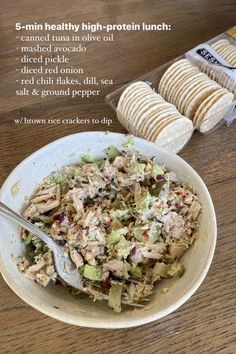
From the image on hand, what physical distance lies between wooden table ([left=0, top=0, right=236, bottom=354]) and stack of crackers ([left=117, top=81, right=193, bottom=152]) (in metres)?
0.04

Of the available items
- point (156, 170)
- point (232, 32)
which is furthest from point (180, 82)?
point (156, 170)

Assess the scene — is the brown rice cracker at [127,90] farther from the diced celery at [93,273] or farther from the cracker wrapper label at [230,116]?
the diced celery at [93,273]

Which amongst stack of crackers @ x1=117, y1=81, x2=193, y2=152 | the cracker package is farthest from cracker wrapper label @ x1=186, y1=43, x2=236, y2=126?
stack of crackers @ x1=117, y1=81, x2=193, y2=152

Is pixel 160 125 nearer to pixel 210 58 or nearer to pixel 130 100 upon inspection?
pixel 130 100

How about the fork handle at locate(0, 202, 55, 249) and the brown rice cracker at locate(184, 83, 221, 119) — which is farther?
the brown rice cracker at locate(184, 83, 221, 119)

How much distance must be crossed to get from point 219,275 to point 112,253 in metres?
0.21

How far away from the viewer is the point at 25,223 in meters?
0.79

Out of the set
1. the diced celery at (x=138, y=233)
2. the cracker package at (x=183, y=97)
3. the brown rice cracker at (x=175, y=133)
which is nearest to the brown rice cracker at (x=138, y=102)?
the cracker package at (x=183, y=97)

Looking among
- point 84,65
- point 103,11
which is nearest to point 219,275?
point 84,65

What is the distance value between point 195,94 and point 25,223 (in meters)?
0.53

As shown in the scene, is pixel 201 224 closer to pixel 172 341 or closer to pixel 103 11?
pixel 172 341

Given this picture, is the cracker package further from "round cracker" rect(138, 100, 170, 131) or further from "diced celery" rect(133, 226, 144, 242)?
"diced celery" rect(133, 226, 144, 242)

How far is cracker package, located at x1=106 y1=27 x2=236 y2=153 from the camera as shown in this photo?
1.06 meters

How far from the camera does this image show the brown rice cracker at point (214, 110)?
107 cm
